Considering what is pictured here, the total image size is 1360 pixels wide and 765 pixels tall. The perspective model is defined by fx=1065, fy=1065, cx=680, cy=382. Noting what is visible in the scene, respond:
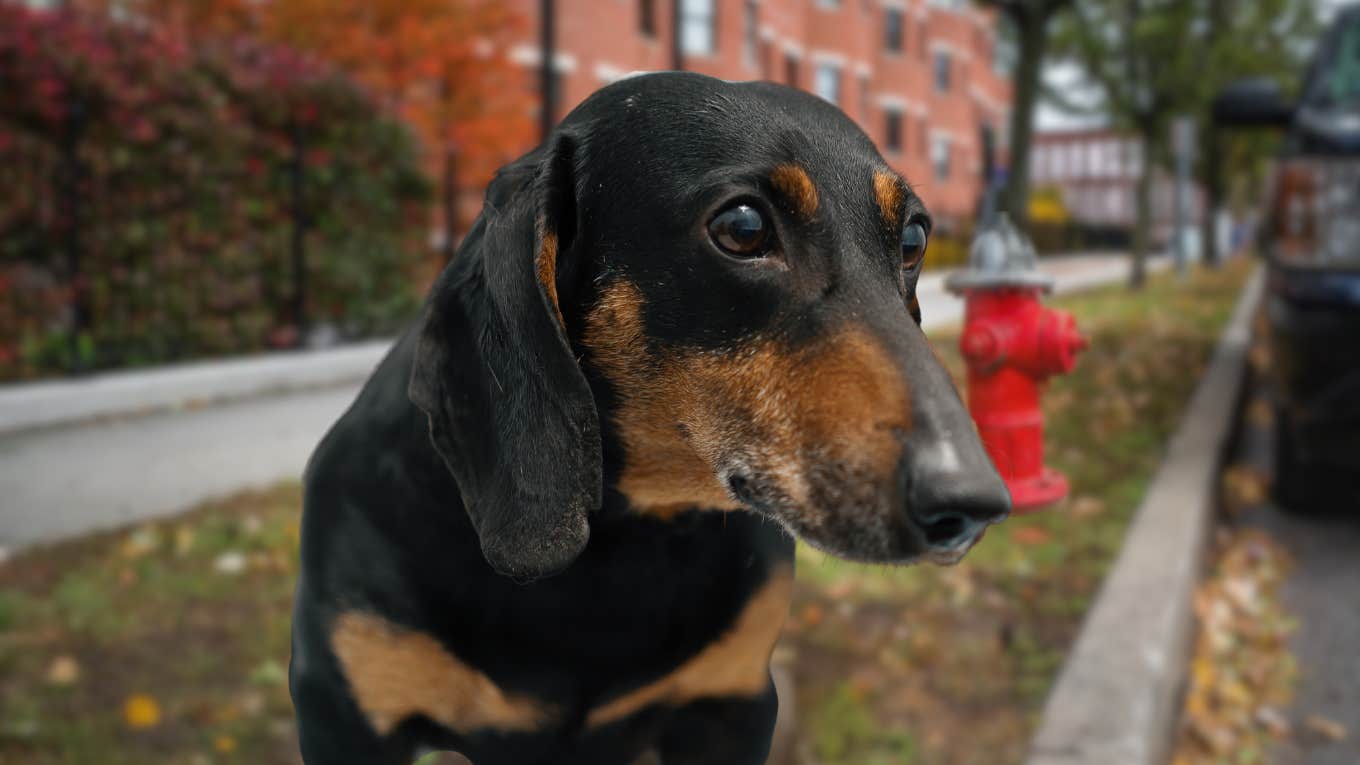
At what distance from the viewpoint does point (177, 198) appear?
Result: 7.73m

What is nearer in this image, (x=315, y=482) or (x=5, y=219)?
(x=315, y=482)

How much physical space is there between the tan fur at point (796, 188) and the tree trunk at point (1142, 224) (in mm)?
20501

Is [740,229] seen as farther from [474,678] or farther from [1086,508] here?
[1086,508]

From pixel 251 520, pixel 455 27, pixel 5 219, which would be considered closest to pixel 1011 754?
pixel 251 520

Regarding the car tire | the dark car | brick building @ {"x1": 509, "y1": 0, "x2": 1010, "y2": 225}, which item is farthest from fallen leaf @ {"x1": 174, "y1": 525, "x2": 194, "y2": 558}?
the car tire

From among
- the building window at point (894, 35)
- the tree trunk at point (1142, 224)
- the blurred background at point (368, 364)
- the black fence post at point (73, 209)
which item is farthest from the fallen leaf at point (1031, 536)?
the building window at point (894, 35)

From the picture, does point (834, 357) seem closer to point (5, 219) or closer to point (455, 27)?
point (5, 219)

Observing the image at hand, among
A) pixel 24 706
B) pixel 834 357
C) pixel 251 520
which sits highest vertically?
pixel 834 357

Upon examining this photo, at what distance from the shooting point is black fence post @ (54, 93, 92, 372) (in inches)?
273

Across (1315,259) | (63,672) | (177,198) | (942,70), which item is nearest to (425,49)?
(177,198)

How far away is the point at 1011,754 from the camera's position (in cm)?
296

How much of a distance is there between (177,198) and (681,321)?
797 cm

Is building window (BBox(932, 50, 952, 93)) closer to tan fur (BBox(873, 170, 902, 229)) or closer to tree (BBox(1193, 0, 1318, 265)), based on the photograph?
tree (BBox(1193, 0, 1318, 265))

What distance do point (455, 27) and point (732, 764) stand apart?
429 inches
